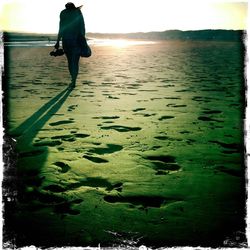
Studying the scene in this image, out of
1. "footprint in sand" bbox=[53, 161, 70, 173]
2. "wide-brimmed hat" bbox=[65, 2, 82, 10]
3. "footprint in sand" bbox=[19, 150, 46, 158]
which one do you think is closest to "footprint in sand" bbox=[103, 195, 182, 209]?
"footprint in sand" bbox=[53, 161, 70, 173]

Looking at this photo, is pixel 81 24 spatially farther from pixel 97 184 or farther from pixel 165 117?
pixel 97 184

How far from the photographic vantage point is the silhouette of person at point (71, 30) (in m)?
8.18

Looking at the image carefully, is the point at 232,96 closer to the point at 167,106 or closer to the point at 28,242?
the point at 167,106

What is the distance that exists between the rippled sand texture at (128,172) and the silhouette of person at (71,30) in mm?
1908

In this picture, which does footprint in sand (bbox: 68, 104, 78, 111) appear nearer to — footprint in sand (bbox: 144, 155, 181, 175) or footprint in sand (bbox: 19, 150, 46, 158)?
footprint in sand (bbox: 19, 150, 46, 158)

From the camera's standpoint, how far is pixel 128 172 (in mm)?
3445

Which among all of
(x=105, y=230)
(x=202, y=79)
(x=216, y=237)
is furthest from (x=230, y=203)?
(x=202, y=79)

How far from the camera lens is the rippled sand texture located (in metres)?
2.47

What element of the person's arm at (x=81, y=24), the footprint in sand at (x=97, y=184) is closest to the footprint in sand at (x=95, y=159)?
A: the footprint in sand at (x=97, y=184)

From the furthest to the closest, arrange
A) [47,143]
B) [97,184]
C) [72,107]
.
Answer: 1. [72,107]
2. [47,143]
3. [97,184]

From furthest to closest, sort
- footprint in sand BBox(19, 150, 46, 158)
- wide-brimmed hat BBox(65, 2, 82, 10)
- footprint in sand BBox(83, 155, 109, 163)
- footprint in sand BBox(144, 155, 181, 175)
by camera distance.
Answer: wide-brimmed hat BBox(65, 2, 82, 10) → footprint in sand BBox(19, 150, 46, 158) → footprint in sand BBox(83, 155, 109, 163) → footprint in sand BBox(144, 155, 181, 175)

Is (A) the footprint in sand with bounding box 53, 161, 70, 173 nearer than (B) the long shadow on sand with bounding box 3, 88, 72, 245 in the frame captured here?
No

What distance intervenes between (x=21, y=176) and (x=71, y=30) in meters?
5.56

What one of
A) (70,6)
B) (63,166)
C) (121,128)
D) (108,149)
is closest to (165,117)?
(121,128)
